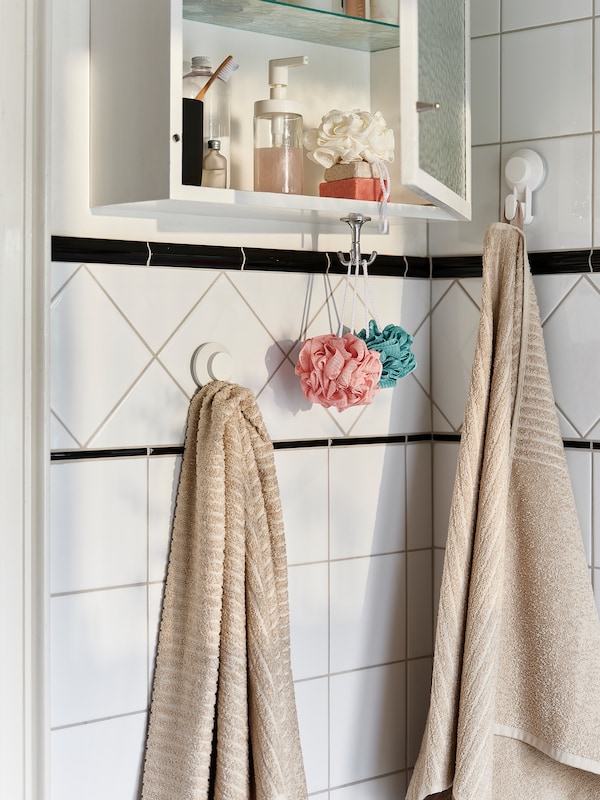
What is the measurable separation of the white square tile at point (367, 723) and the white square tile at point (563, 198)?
674 mm

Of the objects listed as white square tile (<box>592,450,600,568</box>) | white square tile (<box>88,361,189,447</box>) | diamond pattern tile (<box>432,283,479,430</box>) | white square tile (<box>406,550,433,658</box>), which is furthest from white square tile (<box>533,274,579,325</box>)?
white square tile (<box>88,361,189,447</box>)

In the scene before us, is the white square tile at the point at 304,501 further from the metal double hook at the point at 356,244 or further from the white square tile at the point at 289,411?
the metal double hook at the point at 356,244

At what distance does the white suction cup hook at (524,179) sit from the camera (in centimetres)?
144


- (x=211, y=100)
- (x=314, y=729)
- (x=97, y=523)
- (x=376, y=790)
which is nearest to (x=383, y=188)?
(x=211, y=100)

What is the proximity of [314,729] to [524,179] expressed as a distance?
32.9 inches

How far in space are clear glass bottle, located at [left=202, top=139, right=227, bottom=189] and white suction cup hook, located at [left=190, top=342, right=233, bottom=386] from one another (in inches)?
8.8

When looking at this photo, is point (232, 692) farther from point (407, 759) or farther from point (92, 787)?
point (407, 759)

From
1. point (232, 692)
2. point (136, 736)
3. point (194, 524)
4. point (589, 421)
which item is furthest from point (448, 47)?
point (136, 736)

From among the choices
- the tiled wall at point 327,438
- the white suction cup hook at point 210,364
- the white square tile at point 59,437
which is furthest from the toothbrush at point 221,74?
the white square tile at point 59,437

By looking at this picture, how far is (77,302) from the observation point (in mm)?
1254

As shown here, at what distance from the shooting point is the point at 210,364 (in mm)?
1342

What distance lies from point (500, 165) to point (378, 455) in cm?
46

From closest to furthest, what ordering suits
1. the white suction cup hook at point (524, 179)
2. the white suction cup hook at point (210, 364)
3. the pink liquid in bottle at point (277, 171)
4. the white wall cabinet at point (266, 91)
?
the white wall cabinet at point (266, 91)
the pink liquid in bottle at point (277, 171)
the white suction cup hook at point (210, 364)
the white suction cup hook at point (524, 179)

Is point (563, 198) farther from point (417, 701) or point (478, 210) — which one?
point (417, 701)
